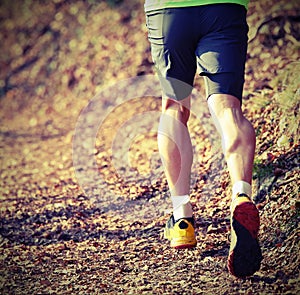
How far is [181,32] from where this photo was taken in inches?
123

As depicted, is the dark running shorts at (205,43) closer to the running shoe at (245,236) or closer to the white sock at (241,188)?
the white sock at (241,188)

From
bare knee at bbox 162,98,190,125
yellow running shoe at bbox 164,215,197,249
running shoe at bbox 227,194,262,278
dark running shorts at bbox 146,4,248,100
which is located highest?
dark running shorts at bbox 146,4,248,100

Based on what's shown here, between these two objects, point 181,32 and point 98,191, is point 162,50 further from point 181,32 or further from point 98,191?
point 98,191

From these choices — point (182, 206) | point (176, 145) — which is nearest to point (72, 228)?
point (182, 206)

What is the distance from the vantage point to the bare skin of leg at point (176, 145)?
3.42 meters

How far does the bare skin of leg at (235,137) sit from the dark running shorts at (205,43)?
0.22ft

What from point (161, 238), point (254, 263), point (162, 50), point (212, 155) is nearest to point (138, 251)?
point (161, 238)

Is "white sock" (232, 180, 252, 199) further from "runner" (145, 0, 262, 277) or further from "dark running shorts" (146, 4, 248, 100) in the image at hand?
"dark running shorts" (146, 4, 248, 100)

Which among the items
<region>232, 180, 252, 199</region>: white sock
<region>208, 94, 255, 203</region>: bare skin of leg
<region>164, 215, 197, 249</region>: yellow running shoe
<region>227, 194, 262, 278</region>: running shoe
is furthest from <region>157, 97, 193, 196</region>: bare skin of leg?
<region>227, 194, 262, 278</region>: running shoe

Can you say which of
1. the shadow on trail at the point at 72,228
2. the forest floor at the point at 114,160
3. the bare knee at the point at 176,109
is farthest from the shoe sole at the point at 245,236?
the shadow on trail at the point at 72,228

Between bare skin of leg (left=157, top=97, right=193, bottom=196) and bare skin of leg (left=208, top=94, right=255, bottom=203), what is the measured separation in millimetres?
421

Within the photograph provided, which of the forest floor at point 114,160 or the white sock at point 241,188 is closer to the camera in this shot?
the white sock at point 241,188

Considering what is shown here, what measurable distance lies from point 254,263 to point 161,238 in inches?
49.1

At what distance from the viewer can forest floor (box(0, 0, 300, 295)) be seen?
3383 mm
